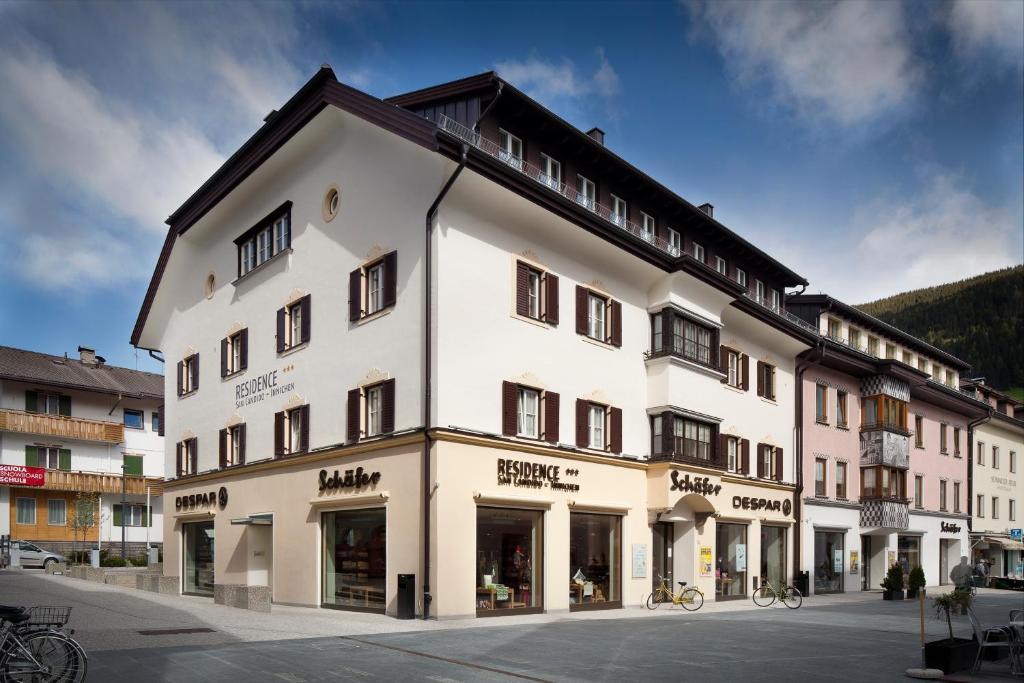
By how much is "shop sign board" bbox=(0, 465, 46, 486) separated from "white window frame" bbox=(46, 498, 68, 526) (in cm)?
182

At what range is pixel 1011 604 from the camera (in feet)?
113

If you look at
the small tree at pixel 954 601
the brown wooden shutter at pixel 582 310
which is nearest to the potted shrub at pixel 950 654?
the small tree at pixel 954 601

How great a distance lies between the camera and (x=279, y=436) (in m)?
28.6

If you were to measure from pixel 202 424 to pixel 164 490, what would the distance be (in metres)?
4.93

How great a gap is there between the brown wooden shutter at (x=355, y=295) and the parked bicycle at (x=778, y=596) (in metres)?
15.9

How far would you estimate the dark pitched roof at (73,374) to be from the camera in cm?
5341

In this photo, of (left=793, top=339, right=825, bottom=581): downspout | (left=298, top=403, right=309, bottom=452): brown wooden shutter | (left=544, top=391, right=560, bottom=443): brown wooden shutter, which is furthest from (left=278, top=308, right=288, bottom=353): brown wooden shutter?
(left=793, top=339, right=825, bottom=581): downspout

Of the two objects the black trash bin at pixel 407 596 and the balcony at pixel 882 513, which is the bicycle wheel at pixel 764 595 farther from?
the black trash bin at pixel 407 596

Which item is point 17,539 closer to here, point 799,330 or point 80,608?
point 80,608

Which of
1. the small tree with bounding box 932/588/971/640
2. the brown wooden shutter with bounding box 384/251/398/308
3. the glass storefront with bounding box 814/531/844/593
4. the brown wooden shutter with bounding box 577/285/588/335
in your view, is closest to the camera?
the small tree with bounding box 932/588/971/640

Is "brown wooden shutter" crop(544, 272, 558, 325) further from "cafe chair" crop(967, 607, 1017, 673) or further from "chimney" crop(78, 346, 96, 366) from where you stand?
"chimney" crop(78, 346, 96, 366)

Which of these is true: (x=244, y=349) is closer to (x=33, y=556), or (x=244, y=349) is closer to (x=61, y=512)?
(x=33, y=556)

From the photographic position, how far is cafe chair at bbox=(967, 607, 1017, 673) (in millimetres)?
13852

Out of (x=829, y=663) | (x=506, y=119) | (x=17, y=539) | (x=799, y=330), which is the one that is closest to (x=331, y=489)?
(x=506, y=119)
